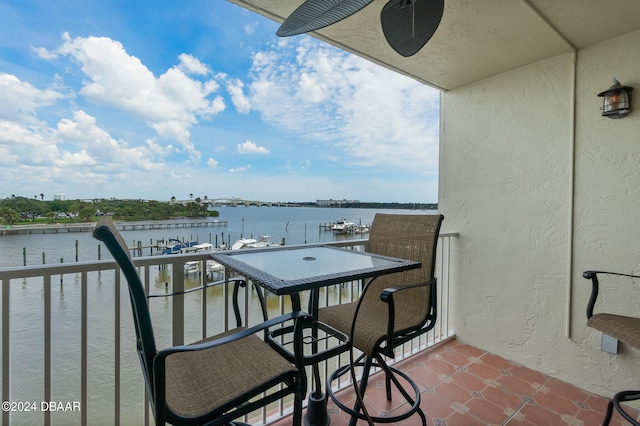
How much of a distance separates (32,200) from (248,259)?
12.3 ft

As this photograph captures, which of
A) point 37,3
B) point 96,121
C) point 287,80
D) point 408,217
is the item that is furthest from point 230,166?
point 408,217

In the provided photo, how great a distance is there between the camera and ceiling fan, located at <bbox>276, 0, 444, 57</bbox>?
1261 millimetres

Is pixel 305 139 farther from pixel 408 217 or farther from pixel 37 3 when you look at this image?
pixel 408 217

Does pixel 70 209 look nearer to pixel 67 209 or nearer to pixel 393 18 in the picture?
pixel 67 209

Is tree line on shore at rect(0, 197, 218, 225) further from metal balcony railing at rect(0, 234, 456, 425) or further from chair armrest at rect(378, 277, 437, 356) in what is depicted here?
chair armrest at rect(378, 277, 437, 356)

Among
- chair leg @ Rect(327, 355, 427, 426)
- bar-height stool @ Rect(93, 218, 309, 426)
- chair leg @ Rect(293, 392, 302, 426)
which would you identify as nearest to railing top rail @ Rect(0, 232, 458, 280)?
bar-height stool @ Rect(93, 218, 309, 426)

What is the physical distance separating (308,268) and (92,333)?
43.7 ft

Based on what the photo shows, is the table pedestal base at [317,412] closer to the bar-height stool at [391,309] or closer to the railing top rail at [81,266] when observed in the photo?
the bar-height stool at [391,309]

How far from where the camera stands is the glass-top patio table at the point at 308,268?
3.69ft

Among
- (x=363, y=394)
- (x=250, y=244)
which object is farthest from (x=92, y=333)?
(x=363, y=394)

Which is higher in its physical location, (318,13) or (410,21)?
(410,21)

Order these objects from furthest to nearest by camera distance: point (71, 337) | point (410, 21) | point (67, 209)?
1. point (71, 337)
2. point (67, 209)
3. point (410, 21)

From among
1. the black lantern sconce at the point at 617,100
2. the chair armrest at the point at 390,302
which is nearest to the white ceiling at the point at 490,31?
the black lantern sconce at the point at 617,100

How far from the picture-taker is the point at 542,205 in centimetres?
243
